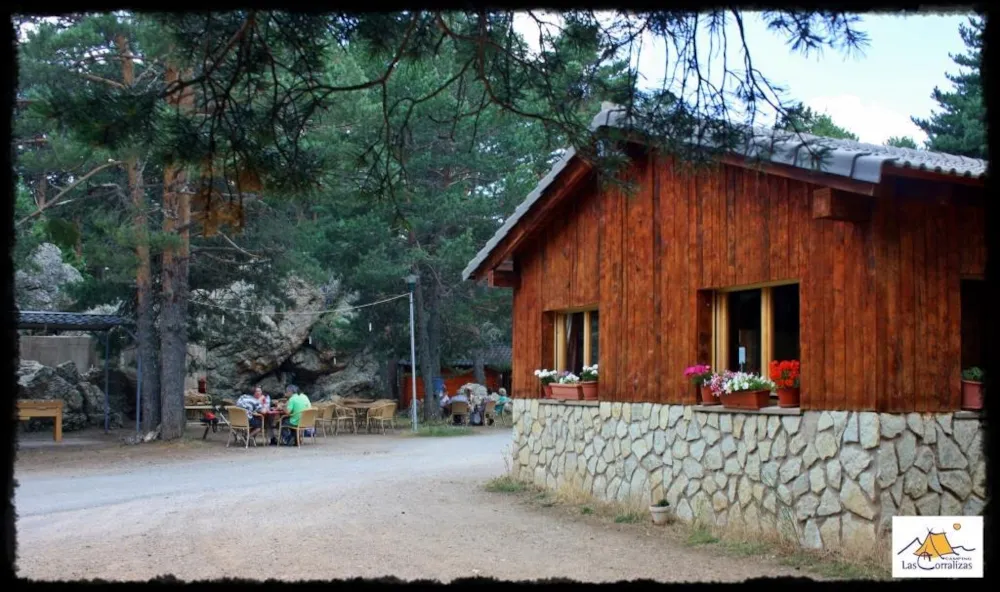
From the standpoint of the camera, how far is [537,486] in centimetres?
1331

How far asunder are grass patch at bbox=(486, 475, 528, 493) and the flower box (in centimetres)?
156

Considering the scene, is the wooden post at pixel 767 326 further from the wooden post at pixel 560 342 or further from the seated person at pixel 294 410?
the seated person at pixel 294 410

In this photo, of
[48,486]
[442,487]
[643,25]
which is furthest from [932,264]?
[48,486]

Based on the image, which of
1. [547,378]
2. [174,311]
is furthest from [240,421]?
[547,378]

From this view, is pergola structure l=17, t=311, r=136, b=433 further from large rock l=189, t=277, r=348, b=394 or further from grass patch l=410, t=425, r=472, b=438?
grass patch l=410, t=425, r=472, b=438

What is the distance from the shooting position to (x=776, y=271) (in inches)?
356

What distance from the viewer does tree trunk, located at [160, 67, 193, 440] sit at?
21.4 meters

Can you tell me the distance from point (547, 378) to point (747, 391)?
14.4 ft

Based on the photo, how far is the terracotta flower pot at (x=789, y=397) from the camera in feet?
28.9

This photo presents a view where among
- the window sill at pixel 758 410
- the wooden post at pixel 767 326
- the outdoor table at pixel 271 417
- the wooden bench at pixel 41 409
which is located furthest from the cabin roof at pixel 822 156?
the wooden bench at pixel 41 409

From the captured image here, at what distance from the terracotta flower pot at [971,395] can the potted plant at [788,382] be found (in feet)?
4.70

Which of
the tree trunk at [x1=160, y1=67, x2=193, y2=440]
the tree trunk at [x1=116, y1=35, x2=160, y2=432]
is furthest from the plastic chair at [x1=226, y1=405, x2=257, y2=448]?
the tree trunk at [x1=116, y1=35, x2=160, y2=432]

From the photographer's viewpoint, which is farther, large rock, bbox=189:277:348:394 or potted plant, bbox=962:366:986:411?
large rock, bbox=189:277:348:394

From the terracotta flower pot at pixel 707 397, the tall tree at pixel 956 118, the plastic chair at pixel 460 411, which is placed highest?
the tall tree at pixel 956 118
